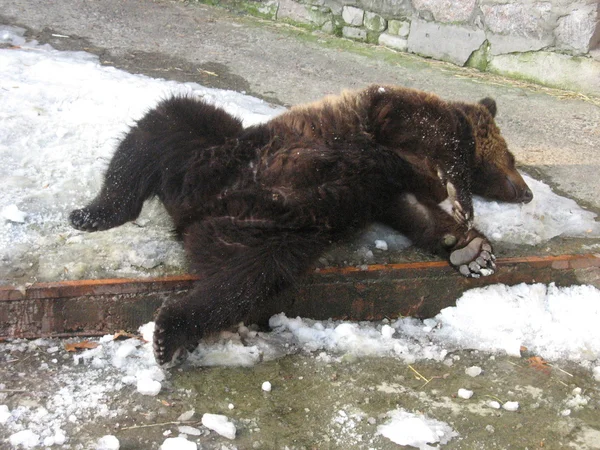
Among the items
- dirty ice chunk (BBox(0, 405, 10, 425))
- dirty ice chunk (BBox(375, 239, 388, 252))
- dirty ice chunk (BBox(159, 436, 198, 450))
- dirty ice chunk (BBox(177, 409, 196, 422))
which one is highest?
dirty ice chunk (BBox(375, 239, 388, 252))

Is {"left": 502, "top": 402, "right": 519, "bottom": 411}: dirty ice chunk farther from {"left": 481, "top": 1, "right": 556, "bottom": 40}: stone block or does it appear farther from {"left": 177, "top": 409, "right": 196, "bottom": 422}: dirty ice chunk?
{"left": 481, "top": 1, "right": 556, "bottom": 40}: stone block

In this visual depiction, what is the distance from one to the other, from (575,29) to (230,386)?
502 cm

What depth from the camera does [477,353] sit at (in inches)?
132

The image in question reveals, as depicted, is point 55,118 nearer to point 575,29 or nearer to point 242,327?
point 242,327

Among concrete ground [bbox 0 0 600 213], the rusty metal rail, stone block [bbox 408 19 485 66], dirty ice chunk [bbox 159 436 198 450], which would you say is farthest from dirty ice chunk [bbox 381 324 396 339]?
stone block [bbox 408 19 485 66]

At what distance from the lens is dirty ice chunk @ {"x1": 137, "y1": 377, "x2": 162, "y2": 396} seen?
2.83 meters

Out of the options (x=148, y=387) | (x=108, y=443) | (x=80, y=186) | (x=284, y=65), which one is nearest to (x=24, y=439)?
(x=108, y=443)

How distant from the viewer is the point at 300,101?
564 cm

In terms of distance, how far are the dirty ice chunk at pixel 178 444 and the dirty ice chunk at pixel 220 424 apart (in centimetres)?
13

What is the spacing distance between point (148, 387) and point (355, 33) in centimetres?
567

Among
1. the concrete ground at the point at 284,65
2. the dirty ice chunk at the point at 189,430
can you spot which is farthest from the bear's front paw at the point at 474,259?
the dirty ice chunk at the point at 189,430

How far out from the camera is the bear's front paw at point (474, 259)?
3.57 metres

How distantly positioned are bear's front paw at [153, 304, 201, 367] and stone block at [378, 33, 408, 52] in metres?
5.15

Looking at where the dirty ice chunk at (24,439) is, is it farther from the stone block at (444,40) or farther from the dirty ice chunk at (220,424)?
the stone block at (444,40)
